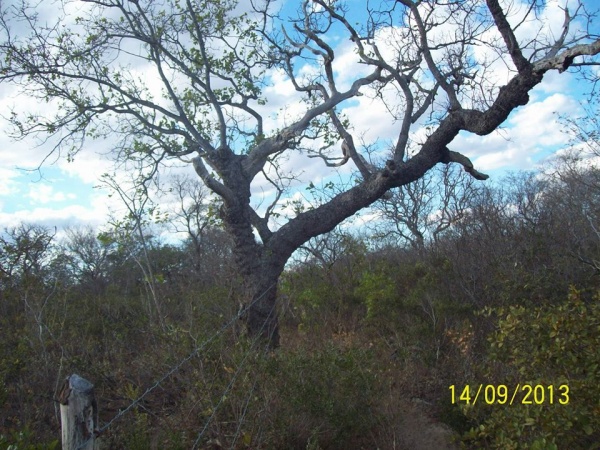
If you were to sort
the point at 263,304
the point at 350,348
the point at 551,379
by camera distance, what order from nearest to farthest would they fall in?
the point at 551,379 → the point at 350,348 → the point at 263,304

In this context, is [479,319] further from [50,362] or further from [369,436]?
[50,362]

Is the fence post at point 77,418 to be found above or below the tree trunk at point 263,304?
below

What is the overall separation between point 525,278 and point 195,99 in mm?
7149

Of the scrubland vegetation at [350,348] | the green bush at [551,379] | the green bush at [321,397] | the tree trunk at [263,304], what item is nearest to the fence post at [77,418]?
the scrubland vegetation at [350,348]

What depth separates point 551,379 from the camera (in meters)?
4.46

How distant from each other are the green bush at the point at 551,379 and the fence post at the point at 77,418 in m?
2.79

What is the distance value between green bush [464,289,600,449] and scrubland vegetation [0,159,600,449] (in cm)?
1

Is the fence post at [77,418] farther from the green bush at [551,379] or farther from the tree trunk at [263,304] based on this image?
the tree trunk at [263,304]
